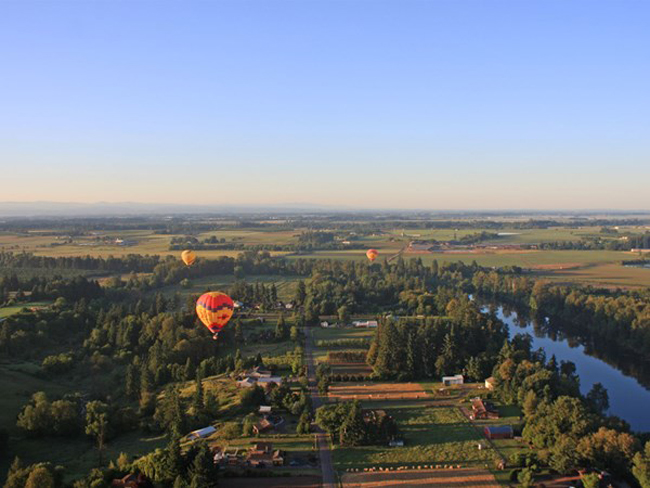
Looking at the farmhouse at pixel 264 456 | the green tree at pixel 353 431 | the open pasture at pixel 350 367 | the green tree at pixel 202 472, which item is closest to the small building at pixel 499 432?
the green tree at pixel 353 431

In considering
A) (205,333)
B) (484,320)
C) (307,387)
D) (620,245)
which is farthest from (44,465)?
(620,245)

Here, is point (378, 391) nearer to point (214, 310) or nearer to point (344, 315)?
point (214, 310)

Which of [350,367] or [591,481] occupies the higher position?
[591,481]

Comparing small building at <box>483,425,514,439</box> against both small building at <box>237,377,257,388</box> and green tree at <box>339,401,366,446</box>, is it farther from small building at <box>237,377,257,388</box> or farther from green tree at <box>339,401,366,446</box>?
small building at <box>237,377,257,388</box>

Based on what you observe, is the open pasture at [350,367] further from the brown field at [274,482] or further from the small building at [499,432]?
the brown field at [274,482]

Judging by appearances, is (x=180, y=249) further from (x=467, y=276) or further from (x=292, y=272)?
(x=467, y=276)

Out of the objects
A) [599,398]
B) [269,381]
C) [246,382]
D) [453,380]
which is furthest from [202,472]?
[599,398]
